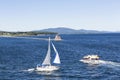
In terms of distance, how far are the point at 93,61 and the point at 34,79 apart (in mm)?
41515

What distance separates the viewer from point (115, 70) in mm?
108062

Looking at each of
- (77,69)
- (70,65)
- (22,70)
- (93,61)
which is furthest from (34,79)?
(93,61)

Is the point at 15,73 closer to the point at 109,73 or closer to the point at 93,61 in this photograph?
the point at 109,73

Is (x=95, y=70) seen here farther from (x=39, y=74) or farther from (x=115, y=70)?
(x=39, y=74)

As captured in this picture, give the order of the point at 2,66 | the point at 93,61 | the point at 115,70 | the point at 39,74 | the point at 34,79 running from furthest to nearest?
the point at 93,61 → the point at 2,66 → the point at 115,70 → the point at 39,74 → the point at 34,79

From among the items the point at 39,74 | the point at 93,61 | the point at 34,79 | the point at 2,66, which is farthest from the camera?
the point at 93,61

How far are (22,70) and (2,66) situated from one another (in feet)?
43.5

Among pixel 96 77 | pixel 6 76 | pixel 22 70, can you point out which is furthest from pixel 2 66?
pixel 96 77

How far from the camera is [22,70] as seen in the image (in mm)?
109312

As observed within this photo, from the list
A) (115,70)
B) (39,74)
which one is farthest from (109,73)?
(39,74)

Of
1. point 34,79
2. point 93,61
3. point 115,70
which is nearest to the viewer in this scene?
point 34,79

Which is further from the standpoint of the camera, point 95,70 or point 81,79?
point 95,70

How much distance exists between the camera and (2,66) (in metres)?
120

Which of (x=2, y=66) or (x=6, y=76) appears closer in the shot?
(x=6, y=76)
